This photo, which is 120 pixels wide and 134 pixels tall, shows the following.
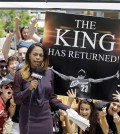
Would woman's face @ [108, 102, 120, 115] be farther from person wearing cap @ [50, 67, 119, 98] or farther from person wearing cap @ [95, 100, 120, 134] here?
person wearing cap @ [50, 67, 119, 98]

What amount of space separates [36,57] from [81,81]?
0.59 metres

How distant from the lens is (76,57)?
175 inches

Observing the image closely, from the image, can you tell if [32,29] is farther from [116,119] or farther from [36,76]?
[36,76]

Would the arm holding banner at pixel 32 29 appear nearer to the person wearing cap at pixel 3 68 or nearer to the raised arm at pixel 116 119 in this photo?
the person wearing cap at pixel 3 68

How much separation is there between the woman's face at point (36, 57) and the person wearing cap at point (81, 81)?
31cm

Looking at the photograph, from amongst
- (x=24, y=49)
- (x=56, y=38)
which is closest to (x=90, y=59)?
(x=56, y=38)

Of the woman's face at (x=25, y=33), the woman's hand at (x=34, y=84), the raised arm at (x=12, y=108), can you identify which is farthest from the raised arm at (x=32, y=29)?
the woman's hand at (x=34, y=84)

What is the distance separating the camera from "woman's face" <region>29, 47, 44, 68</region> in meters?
4.12

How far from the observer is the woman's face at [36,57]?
4.12m

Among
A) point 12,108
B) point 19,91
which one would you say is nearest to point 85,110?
point 12,108

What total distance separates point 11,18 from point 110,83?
23468 millimetres

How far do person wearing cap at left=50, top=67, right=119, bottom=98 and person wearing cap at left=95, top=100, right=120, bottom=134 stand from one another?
53 centimetres

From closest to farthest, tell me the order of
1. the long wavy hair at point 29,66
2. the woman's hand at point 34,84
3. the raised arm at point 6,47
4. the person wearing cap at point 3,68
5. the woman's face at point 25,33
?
the woman's hand at point 34,84
the long wavy hair at point 29,66
the person wearing cap at point 3,68
the raised arm at point 6,47
the woman's face at point 25,33

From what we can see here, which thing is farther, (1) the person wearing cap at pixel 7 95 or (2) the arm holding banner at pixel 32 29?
(2) the arm holding banner at pixel 32 29
